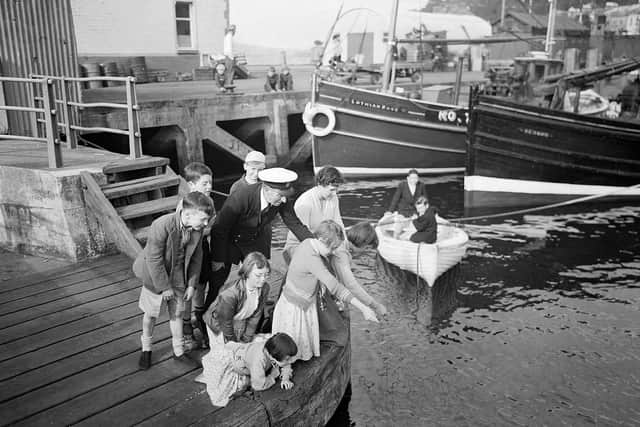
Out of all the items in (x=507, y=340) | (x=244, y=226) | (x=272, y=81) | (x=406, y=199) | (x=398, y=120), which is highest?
(x=272, y=81)

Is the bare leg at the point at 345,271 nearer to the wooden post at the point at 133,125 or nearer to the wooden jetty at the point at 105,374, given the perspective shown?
the wooden jetty at the point at 105,374

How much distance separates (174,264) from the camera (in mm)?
4352

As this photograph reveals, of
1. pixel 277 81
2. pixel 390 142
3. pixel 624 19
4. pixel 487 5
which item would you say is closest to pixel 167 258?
pixel 390 142

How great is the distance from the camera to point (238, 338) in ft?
14.2

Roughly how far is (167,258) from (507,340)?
15.3 feet

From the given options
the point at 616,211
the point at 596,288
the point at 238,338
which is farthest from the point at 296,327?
the point at 616,211

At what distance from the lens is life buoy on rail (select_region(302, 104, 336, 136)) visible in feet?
56.1

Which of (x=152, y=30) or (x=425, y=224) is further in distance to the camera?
(x=152, y=30)

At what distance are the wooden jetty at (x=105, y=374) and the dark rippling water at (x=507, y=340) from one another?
115 centimetres

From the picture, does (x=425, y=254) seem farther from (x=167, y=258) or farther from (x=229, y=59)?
(x=229, y=59)

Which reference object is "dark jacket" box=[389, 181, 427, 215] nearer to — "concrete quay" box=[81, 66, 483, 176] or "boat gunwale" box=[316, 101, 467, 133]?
"concrete quay" box=[81, 66, 483, 176]

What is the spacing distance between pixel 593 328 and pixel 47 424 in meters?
6.59

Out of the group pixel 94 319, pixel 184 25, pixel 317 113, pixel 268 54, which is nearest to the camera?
pixel 94 319

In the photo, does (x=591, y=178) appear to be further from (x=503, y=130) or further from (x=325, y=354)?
(x=325, y=354)
